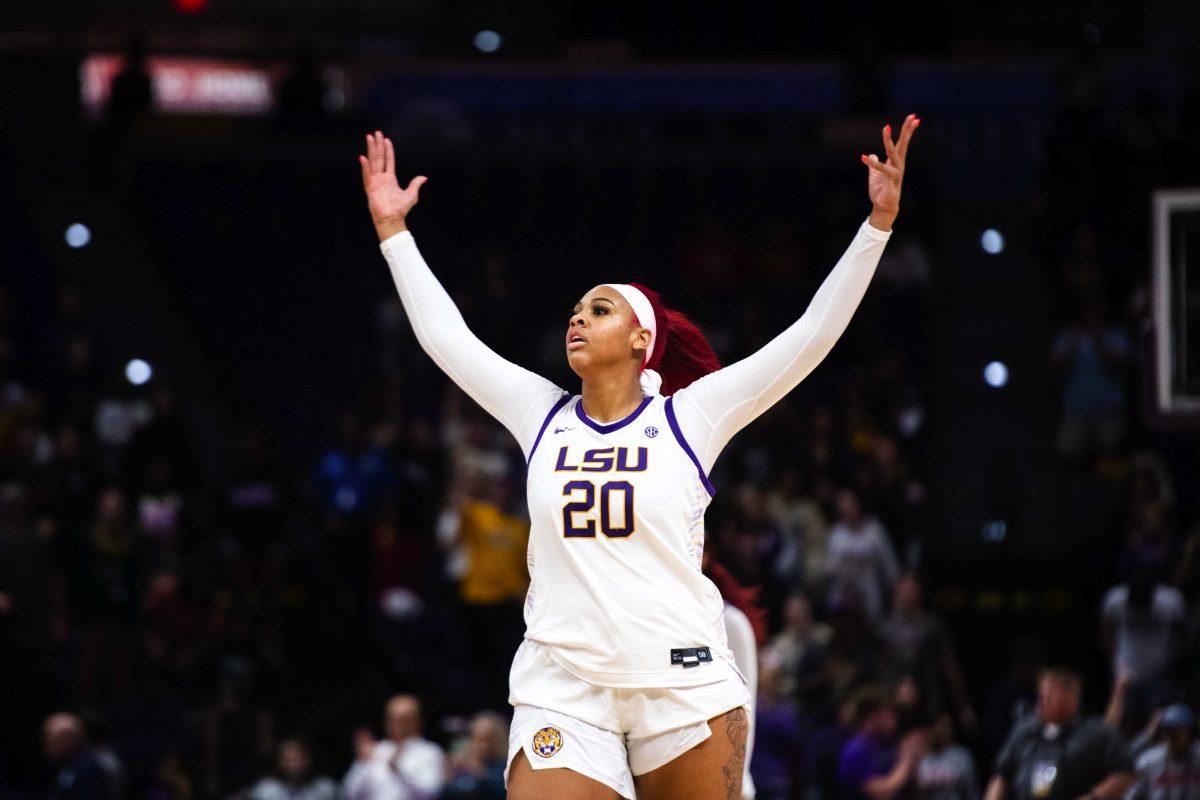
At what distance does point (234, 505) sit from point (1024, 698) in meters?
6.46

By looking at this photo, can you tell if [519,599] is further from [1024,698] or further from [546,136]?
[546,136]

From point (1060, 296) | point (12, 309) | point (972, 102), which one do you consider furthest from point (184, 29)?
point (1060, 296)

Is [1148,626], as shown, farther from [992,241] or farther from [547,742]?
[992,241]

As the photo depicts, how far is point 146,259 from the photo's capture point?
1975 cm

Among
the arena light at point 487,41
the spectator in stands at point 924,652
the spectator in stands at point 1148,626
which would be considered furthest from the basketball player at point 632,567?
the arena light at point 487,41

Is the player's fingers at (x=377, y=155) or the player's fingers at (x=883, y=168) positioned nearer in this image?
the player's fingers at (x=883, y=168)

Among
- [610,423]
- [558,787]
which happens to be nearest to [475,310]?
[610,423]

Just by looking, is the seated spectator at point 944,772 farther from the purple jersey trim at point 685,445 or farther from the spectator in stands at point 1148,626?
the purple jersey trim at point 685,445

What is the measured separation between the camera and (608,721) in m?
5.36

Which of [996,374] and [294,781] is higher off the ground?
[996,374]

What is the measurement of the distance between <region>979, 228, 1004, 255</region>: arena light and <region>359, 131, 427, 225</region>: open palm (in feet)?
47.8

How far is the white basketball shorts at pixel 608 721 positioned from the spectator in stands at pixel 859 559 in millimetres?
9014

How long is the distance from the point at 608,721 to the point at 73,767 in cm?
792

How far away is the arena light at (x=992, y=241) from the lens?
1989 cm
